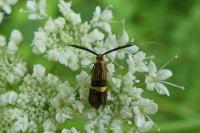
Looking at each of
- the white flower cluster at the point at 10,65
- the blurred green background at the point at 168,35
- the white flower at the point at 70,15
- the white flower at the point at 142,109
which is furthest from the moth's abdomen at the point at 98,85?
the blurred green background at the point at 168,35

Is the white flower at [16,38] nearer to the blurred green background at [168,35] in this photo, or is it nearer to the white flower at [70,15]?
the white flower at [70,15]

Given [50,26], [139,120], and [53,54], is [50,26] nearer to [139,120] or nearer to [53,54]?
[53,54]

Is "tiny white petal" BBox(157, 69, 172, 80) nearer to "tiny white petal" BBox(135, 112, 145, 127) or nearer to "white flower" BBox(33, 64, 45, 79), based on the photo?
"tiny white petal" BBox(135, 112, 145, 127)

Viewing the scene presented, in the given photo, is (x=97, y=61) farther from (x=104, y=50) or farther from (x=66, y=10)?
(x=66, y=10)

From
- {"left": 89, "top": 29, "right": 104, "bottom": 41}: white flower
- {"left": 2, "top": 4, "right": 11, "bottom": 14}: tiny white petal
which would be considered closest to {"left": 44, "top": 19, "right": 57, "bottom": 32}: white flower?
{"left": 89, "top": 29, "right": 104, "bottom": 41}: white flower

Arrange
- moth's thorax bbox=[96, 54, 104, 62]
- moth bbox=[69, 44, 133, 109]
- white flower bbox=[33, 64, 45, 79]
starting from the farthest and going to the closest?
white flower bbox=[33, 64, 45, 79]
moth's thorax bbox=[96, 54, 104, 62]
moth bbox=[69, 44, 133, 109]

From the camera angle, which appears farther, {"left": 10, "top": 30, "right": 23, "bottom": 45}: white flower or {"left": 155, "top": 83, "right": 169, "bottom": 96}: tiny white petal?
{"left": 10, "top": 30, "right": 23, "bottom": 45}: white flower

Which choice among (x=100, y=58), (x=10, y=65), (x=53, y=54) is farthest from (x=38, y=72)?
(x=100, y=58)

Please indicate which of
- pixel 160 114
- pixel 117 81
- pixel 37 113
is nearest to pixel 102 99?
pixel 117 81
